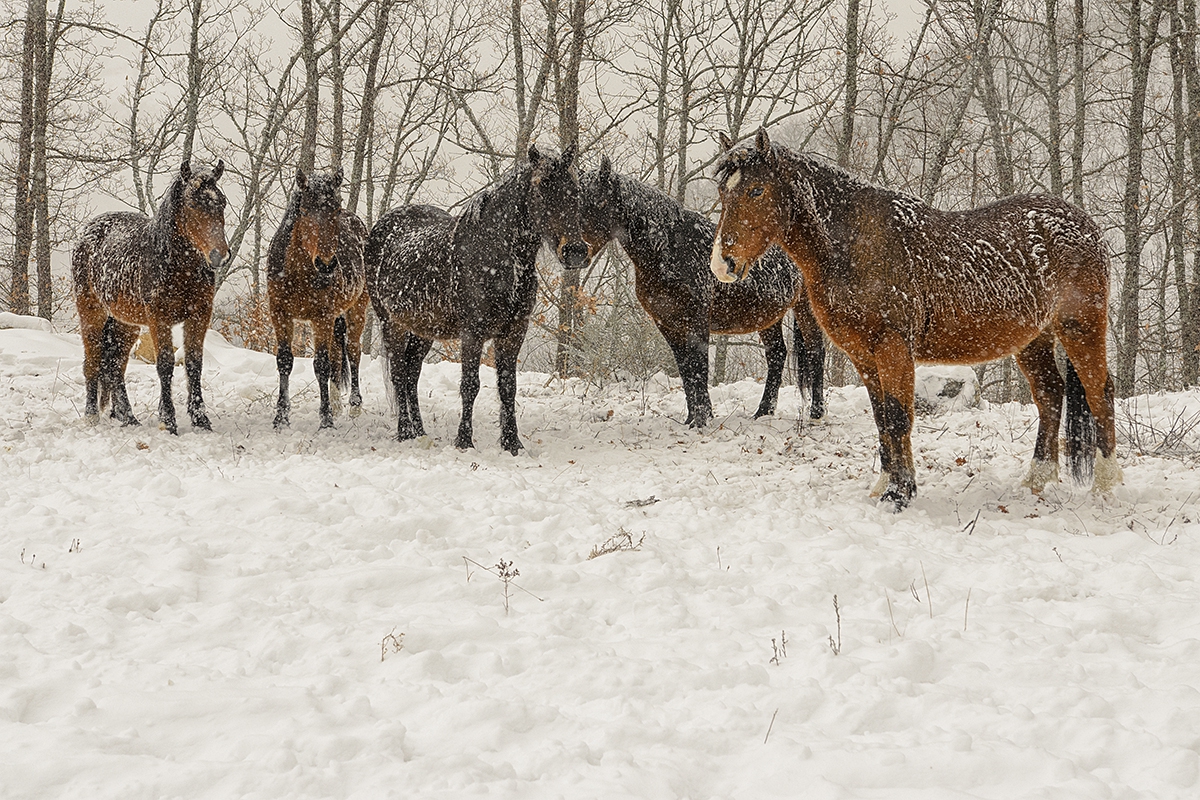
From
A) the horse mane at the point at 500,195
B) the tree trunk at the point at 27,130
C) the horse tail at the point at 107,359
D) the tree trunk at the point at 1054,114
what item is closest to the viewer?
the horse mane at the point at 500,195

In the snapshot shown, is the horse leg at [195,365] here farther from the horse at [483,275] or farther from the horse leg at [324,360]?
the horse at [483,275]

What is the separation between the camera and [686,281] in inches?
289

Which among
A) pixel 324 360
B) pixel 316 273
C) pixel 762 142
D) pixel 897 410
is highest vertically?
pixel 762 142

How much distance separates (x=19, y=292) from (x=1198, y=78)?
2149cm

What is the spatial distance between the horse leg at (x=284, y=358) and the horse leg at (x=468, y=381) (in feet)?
6.82

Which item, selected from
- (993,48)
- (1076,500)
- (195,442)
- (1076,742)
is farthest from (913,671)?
(993,48)

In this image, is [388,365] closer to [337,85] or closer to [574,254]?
[574,254]

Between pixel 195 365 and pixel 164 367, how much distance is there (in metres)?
0.26

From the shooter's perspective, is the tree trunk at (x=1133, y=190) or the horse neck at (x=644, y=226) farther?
the tree trunk at (x=1133, y=190)

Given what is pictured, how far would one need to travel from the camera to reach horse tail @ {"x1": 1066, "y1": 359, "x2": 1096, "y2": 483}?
16.6ft

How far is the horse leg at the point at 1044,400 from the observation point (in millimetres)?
5188

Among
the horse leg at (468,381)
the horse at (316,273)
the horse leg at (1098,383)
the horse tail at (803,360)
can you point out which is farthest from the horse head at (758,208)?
the horse at (316,273)

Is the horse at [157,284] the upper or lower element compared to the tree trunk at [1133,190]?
lower

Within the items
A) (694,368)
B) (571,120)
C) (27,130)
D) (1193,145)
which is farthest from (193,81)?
(1193,145)
